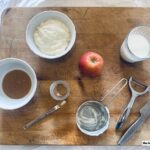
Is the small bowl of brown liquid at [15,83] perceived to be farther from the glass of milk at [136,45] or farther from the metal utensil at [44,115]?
the glass of milk at [136,45]

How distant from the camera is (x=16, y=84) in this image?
30.3 inches

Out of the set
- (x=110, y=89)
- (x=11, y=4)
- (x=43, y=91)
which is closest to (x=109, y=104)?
(x=110, y=89)

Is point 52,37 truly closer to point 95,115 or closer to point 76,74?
point 76,74

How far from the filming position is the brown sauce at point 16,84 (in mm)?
766

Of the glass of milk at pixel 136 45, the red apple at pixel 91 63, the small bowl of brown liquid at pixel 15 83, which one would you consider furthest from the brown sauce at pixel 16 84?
the glass of milk at pixel 136 45

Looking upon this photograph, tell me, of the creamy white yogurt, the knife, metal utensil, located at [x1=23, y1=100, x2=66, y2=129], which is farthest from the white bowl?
the knife

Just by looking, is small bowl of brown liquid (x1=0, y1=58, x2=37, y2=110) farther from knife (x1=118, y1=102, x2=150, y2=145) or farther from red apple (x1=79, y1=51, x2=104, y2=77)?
knife (x1=118, y1=102, x2=150, y2=145)

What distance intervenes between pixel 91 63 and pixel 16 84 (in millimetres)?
180

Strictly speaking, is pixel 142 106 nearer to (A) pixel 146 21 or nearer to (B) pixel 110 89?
(B) pixel 110 89

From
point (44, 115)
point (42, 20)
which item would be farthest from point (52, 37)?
point (44, 115)

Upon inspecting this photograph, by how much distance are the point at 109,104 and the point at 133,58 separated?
12 centimetres

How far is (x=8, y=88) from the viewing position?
770mm

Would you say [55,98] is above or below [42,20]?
below

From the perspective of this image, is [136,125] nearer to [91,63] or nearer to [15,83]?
[91,63]
